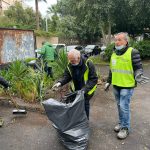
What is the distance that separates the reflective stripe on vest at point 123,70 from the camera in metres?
4.51

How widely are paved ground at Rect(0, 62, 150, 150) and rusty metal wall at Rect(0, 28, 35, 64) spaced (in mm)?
3392

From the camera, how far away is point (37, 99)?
6734 millimetres

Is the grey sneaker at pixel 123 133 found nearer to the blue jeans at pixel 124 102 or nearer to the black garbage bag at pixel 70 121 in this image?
the blue jeans at pixel 124 102

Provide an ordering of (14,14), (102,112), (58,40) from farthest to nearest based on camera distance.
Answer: (14,14) → (58,40) → (102,112)

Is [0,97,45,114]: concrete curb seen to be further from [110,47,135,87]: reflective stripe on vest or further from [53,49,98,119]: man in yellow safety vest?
[110,47,135,87]: reflective stripe on vest

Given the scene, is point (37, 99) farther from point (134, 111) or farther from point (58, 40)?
point (58, 40)

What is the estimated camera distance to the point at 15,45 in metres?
10.2

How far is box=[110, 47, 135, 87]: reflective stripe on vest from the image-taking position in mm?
4508

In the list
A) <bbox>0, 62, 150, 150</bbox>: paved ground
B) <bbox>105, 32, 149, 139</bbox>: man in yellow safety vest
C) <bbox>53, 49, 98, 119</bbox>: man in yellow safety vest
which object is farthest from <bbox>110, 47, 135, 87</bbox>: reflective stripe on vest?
<bbox>0, 62, 150, 150</bbox>: paved ground

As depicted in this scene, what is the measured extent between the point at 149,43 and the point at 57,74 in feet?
38.2

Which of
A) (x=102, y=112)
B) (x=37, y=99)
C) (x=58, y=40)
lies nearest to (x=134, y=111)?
(x=102, y=112)

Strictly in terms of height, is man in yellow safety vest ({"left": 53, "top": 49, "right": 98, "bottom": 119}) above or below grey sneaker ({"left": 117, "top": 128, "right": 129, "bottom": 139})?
above

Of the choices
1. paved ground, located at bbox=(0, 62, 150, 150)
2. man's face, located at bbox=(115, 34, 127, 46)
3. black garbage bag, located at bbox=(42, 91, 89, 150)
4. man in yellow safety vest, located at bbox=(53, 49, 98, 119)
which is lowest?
paved ground, located at bbox=(0, 62, 150, 150)

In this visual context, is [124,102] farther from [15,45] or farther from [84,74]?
[15,45]
